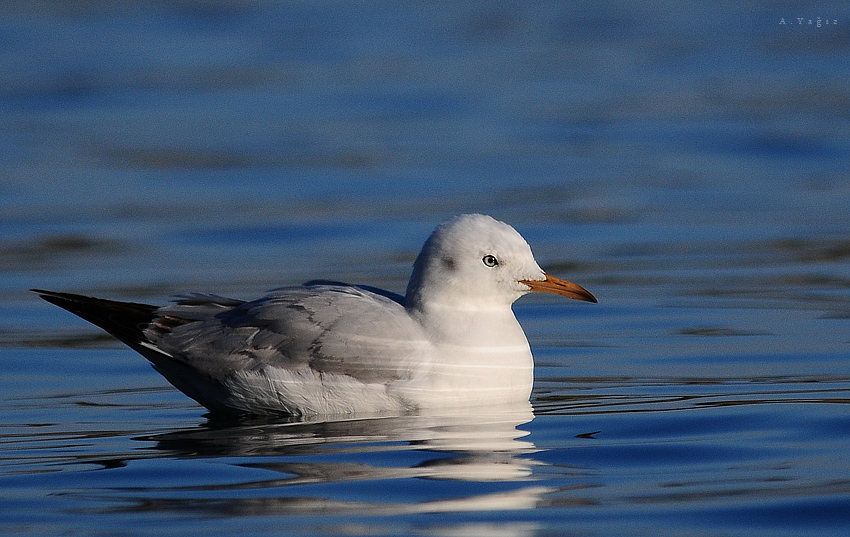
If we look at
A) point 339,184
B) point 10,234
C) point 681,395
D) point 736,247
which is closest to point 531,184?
point 339,184

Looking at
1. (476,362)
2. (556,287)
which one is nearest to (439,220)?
(556,287)

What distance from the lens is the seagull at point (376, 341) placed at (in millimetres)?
6980

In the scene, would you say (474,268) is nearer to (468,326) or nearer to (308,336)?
(468,326)

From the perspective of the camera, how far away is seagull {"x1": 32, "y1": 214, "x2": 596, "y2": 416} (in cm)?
698

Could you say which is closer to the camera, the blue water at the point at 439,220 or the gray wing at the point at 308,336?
the blue water at the point at 439,220

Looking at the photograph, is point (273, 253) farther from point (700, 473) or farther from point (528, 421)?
point (700, 473)

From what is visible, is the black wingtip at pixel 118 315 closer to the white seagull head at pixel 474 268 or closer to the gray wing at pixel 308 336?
the gray wing at pixel 308 336

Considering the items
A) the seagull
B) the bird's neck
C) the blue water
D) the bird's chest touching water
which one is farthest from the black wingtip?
the bird's chest touching water

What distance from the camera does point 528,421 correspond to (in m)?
6.81

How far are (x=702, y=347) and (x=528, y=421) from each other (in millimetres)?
2109

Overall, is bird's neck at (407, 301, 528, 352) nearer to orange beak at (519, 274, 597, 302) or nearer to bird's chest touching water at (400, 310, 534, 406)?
bird's chest touching water at (400, 310, 534, 406)

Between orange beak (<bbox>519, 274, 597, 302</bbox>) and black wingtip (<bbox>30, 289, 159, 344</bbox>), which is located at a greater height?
orange beak (<bbox>519, 274, 597, 302</bbox>)

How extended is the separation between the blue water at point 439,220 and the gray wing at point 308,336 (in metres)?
0.33

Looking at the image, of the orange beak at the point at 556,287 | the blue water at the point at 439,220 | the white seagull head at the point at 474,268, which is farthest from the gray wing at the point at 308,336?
the orange beak at the point at 556,287
